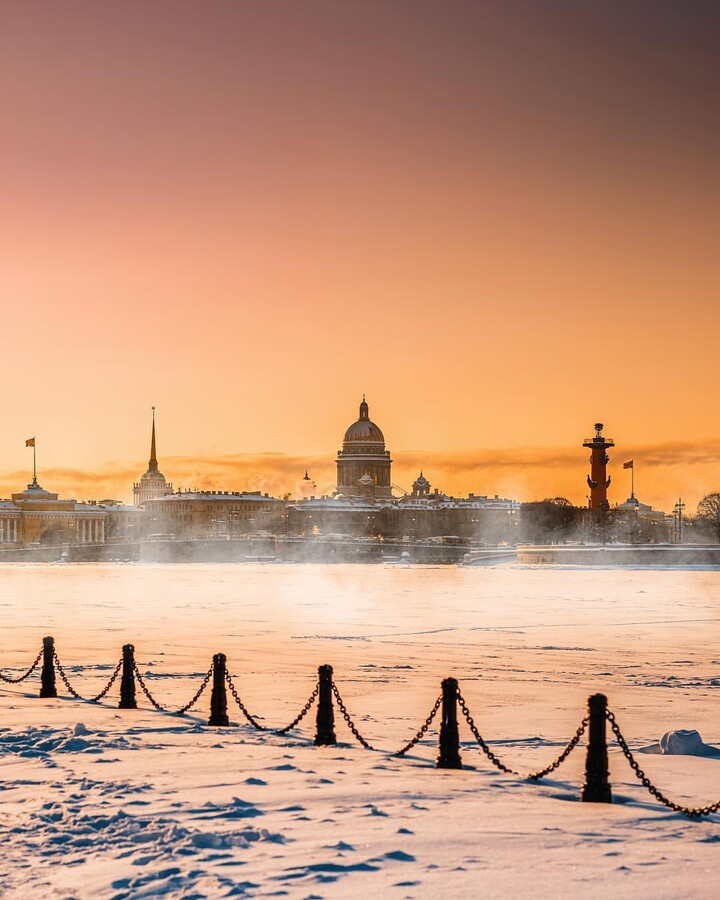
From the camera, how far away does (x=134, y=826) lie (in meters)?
8.62

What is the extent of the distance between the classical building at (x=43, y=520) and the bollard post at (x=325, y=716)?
146 meters

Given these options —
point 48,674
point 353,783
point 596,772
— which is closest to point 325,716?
point 353,783

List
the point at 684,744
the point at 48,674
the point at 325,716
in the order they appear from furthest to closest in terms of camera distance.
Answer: the point at 48,674
the point at 325,716
the point at 684,744

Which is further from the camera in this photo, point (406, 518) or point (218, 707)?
point (406, 518)

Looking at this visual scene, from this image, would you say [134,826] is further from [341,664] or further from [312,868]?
[341,664]

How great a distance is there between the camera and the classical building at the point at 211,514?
188 metres

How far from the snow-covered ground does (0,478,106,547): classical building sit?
139 metres

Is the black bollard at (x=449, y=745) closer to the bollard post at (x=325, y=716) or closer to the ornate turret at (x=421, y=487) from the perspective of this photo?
the bollard post at (x=325, y=716)

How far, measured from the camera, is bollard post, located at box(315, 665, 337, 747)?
12.1 metres

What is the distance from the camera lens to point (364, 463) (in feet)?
614

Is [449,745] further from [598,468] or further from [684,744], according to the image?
[598,468]

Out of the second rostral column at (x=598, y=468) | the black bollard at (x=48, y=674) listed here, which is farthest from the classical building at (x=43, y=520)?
the black bollard at (x=48, y=674)

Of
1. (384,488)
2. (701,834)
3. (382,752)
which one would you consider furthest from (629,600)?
(384,488)

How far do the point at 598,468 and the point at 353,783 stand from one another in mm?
116225
